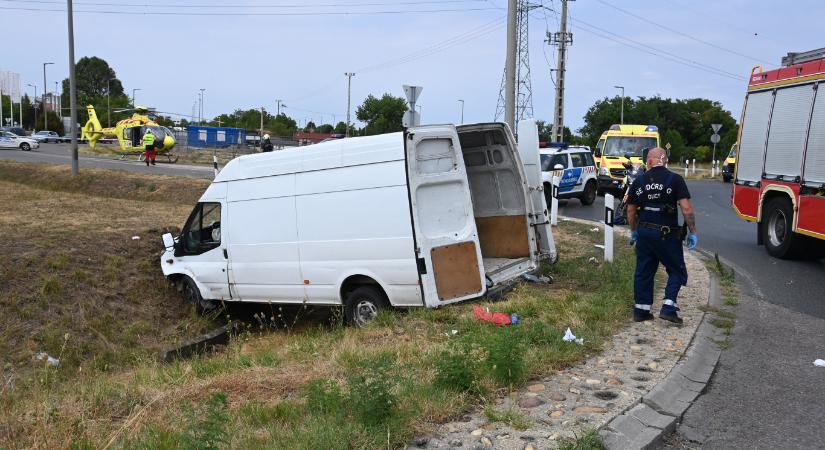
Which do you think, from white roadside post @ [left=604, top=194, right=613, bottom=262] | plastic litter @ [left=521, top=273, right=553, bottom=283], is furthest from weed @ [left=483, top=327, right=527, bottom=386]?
white roadside post @ [left=604, top=194, right=613, bottom=262]

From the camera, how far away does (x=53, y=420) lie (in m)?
4.58

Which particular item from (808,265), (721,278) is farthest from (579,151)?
(721,278)

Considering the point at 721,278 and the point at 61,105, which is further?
the point at 61,105

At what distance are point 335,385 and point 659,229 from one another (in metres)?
3.72

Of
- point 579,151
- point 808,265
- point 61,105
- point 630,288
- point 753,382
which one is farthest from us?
point 61,105

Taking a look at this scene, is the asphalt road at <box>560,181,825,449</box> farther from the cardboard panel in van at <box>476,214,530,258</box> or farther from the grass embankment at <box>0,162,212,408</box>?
the grass embankment at <box>0,162,212,408</box>

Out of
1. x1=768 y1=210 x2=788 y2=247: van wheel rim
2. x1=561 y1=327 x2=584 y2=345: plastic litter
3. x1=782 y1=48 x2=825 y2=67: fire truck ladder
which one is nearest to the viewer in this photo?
x1=561 y1=327 x2=584 y2=345: plastic litter

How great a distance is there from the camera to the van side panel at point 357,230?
7992mm

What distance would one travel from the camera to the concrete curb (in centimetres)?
416

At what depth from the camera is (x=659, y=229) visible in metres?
6.84

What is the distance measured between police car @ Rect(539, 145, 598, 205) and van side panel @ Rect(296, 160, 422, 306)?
13.4 meters

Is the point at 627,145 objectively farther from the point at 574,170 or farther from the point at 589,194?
the point at 574,170

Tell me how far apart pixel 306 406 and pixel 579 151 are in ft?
62.7

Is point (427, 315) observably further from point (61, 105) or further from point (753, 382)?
point (61, 105)
